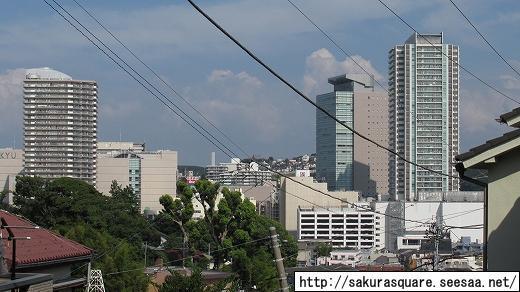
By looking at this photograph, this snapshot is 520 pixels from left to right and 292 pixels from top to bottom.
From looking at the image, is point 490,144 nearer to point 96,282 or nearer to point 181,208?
point 96,282

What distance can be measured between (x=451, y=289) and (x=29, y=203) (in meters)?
61.9

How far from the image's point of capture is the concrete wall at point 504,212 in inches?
455

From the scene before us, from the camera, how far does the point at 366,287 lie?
758 cm

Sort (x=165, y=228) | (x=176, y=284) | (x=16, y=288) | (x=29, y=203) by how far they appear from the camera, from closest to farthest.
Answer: (x=16, y=288) → (x=176, y=284) → (x=29, y=203) → (x=165, y=228)

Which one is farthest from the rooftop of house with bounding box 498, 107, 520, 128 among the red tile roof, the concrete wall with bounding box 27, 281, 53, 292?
the red tile roof

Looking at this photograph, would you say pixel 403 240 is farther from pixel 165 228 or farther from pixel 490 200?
pixel 490 200

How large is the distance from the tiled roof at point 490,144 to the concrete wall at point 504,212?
18cm

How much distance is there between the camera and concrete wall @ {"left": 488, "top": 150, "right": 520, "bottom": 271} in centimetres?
1155

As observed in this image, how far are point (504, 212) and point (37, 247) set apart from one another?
9.47 meters

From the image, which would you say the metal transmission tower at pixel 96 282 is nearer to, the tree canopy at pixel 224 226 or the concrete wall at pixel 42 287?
the concrete wall at pixel 42 287

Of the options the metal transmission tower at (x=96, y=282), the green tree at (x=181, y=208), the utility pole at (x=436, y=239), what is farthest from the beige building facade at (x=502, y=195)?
the green tree at (x=181, y=208)

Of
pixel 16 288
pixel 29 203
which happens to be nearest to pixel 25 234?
pixel 16 288

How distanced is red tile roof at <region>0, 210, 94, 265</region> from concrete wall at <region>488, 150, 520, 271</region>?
26.2 feet

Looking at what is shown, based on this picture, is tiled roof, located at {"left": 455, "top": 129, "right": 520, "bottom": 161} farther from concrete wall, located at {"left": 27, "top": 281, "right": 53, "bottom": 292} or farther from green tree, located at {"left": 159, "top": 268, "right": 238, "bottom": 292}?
green tree, located at {"left": 159, "top": 268, "right": 238, "bottom": 292}
